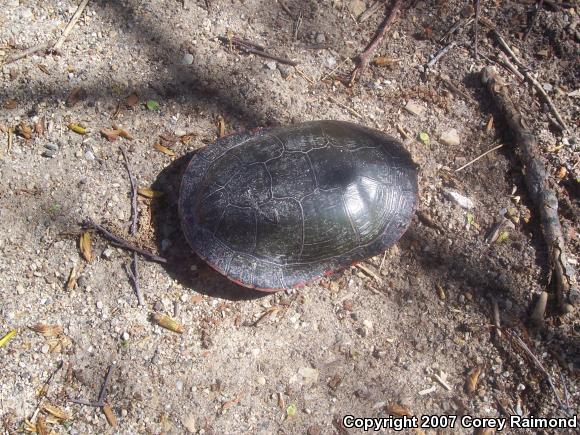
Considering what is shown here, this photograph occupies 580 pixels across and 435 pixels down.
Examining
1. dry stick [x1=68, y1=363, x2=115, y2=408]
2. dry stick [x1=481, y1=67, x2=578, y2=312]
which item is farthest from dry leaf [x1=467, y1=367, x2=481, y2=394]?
dry stick [x1=68, y1=363, x2=115, y2=408]

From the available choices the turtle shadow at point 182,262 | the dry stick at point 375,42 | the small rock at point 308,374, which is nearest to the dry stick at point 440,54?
the dry stick at point 375,42

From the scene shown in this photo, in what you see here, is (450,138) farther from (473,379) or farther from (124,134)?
(124,134)

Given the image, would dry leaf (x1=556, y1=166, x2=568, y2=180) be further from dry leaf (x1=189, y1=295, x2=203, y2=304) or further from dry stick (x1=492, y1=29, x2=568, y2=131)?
dry leaf (x1=189, y1=295, x2=203, y2=304)

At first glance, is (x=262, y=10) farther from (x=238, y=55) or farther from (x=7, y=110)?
(x=7, y=110)

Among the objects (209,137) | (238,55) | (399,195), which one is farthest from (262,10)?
(399,195)

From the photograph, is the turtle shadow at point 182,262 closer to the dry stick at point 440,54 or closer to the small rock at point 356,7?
the small rock at point 356,7

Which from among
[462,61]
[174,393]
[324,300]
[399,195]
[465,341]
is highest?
[462,61]

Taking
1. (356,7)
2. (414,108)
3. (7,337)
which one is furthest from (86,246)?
(356,7)
